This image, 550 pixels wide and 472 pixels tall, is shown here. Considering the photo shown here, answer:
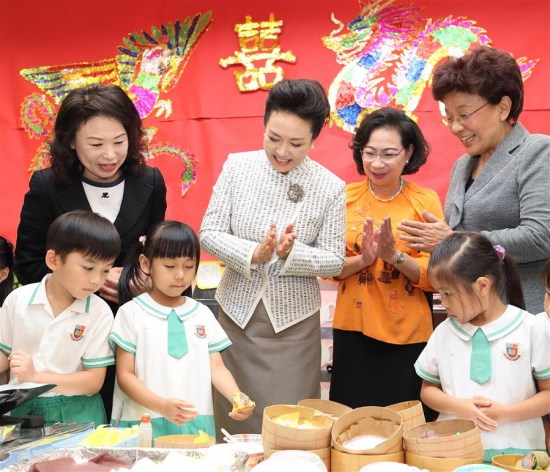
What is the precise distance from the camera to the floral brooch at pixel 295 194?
236 centimetres

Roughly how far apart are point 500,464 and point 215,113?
237 centimetres

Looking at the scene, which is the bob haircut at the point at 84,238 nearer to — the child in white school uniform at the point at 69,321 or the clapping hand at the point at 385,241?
the child in white school uniform at the point at 69,321

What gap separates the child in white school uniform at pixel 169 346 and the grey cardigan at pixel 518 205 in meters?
0.92

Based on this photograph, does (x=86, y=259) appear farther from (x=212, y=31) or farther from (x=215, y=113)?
(x=212, y=31)

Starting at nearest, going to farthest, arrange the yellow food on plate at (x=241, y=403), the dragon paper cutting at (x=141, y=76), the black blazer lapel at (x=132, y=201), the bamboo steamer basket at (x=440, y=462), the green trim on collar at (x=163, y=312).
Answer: the bamboo steamer basket at (x=440, y=462) < the yellow food on plate at (x=241, y=403) < the green trim on collar at (x=163, y=312) < the black blazer lapel at (x=132, y=201) < the dragon paper cutting at (x=141, y=76)

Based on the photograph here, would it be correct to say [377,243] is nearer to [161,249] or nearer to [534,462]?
[161,249]

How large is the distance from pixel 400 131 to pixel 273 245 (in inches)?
27.7

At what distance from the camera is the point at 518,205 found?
7.59 feet

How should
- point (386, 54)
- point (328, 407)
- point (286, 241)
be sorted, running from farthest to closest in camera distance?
point (386, 54)
point (286, 241)
point (328, 407)

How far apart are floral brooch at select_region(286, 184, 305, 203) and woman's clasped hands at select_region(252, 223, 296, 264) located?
0.53 ft

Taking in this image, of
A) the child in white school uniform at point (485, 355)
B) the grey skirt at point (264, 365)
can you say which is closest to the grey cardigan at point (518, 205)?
the child in white school uniform at point (485, 355)

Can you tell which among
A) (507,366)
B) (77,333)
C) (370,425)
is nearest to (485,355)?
(507,366)

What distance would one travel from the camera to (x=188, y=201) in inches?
137

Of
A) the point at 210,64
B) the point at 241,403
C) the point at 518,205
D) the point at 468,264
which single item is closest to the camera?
the point at 241,403
